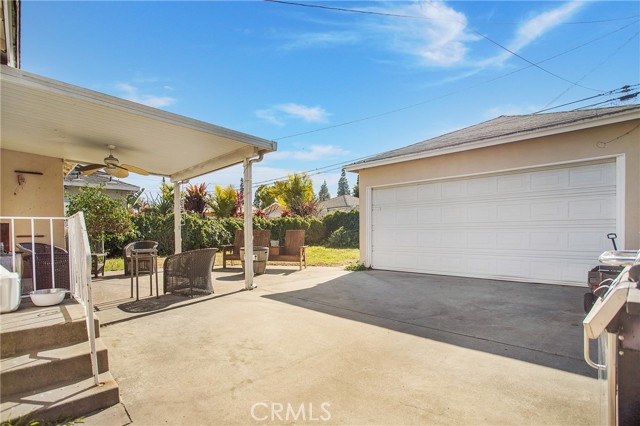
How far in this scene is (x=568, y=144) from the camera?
5.95 metres

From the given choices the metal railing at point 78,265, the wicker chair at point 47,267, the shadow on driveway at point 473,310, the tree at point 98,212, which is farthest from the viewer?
the tree at point 98,212

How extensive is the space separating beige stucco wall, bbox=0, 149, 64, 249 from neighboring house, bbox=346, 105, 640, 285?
270 inches

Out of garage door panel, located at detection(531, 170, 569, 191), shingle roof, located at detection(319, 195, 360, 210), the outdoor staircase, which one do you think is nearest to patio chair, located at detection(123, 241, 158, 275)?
the outdoor staircase

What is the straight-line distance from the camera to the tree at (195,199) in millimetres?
15094

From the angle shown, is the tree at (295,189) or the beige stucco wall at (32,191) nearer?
the beige stucco wall at (32,191)

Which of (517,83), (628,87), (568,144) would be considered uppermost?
(517,83)

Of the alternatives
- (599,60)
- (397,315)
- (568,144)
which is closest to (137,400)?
(397,315)

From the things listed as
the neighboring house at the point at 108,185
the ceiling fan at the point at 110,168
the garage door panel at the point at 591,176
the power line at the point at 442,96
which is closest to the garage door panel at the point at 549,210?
the garage door panel at the point at 591,176

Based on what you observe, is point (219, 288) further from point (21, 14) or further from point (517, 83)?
point (517, 83)

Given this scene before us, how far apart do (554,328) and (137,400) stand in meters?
4.32

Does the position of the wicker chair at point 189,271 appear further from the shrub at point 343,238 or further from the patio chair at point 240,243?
the shrub at point 343,238

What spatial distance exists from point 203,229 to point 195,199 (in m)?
3.02

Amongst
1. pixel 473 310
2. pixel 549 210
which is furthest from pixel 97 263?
pixel 549 210

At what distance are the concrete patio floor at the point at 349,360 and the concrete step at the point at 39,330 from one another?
1.66ft
